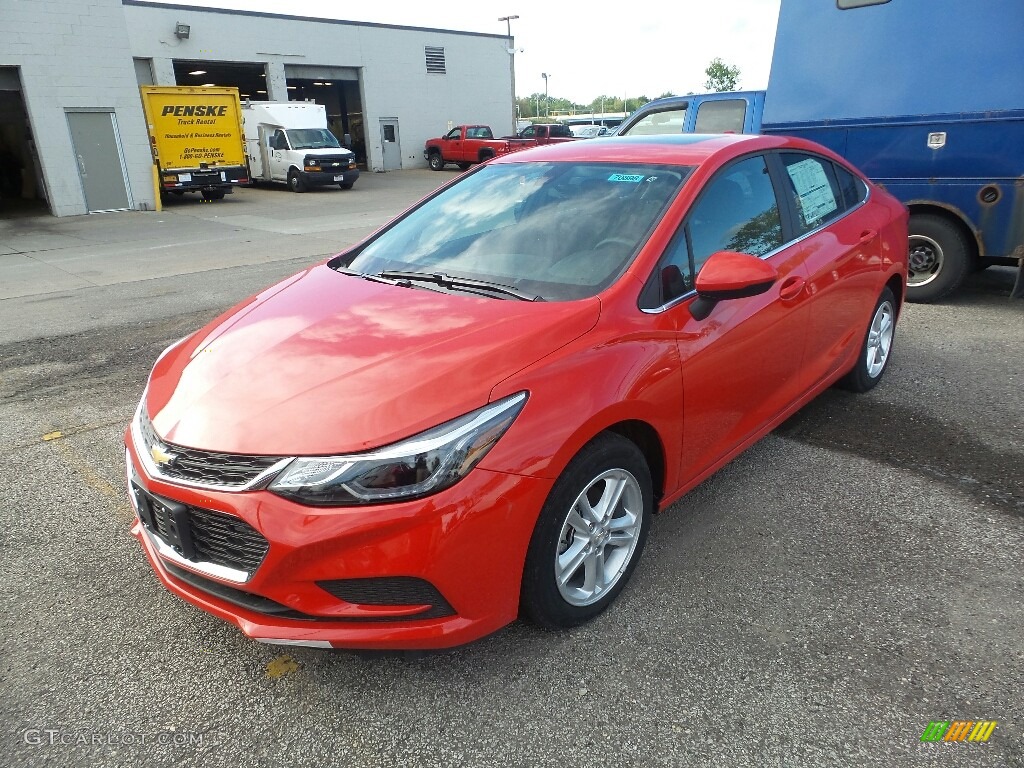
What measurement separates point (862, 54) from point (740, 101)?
1977 millimetres

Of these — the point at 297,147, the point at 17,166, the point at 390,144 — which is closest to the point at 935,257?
the point at 297,147

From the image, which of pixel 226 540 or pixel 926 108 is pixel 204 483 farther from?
pixel 926 108

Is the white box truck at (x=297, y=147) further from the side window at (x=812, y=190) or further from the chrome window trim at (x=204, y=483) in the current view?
the chrome window trim at (x=204, y=483)

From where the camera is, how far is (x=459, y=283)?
9.70 ft

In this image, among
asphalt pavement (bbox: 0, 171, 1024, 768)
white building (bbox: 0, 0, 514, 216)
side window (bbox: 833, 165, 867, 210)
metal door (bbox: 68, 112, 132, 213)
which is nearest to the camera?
asphalt pavement (bbox: 0, 171, 1024, 768)

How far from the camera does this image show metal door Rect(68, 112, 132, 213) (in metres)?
17.9

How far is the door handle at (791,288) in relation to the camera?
335 cm

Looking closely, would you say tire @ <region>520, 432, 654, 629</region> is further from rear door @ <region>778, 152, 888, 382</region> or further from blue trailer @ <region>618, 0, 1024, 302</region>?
blue trailer @ <region>618, 0, 1024, 302</region>

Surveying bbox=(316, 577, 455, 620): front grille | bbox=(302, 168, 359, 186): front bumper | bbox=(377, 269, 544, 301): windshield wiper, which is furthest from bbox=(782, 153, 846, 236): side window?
Result: bbox=(302, 168, 359, 186): front bumper

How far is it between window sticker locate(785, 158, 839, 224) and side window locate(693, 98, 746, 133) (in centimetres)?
465

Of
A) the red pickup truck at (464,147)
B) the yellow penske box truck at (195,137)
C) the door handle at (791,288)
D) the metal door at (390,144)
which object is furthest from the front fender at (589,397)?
the metal door at (390,144)

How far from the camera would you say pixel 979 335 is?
5.92 m

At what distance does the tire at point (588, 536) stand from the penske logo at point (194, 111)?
20.8 meters

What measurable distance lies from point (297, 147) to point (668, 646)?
23510mm
